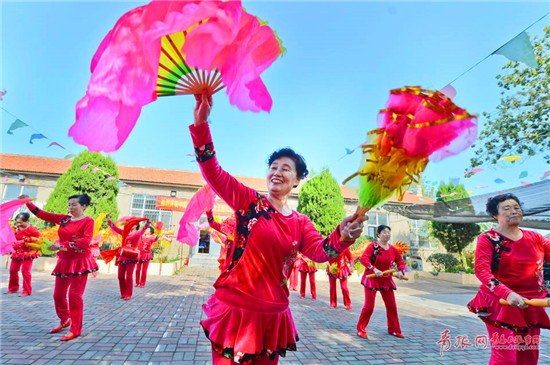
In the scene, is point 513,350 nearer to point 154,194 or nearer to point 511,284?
point 511,284

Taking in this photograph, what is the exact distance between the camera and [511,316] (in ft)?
9.51

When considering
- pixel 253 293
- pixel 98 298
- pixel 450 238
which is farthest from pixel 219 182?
pixel 450 238

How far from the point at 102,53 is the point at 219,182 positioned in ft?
2.81

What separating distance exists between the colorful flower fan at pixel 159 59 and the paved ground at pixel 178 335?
3604mm

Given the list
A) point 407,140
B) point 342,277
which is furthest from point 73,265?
point 342,277

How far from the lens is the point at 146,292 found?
9.06 metres

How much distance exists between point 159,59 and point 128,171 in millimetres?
25736

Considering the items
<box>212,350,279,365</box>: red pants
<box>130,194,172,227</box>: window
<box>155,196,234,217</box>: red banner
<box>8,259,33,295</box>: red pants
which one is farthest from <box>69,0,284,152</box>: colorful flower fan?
<box>130,194,172,227</box>: window

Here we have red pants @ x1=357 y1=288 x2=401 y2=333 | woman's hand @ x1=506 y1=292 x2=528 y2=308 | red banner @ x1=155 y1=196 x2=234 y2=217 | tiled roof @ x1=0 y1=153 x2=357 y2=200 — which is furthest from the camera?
tiled roof @ x1=0 y1=153 x2=357 y2=200

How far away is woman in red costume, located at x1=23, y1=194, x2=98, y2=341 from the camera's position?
445cm

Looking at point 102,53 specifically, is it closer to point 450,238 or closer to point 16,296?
point 16,296

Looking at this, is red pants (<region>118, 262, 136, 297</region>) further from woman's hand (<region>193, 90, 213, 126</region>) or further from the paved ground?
woman's hand (<region>193, 90, 213, 126</region>)

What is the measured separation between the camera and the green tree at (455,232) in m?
17.7

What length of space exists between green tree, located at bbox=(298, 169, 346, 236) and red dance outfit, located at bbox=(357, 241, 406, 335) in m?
10.9
